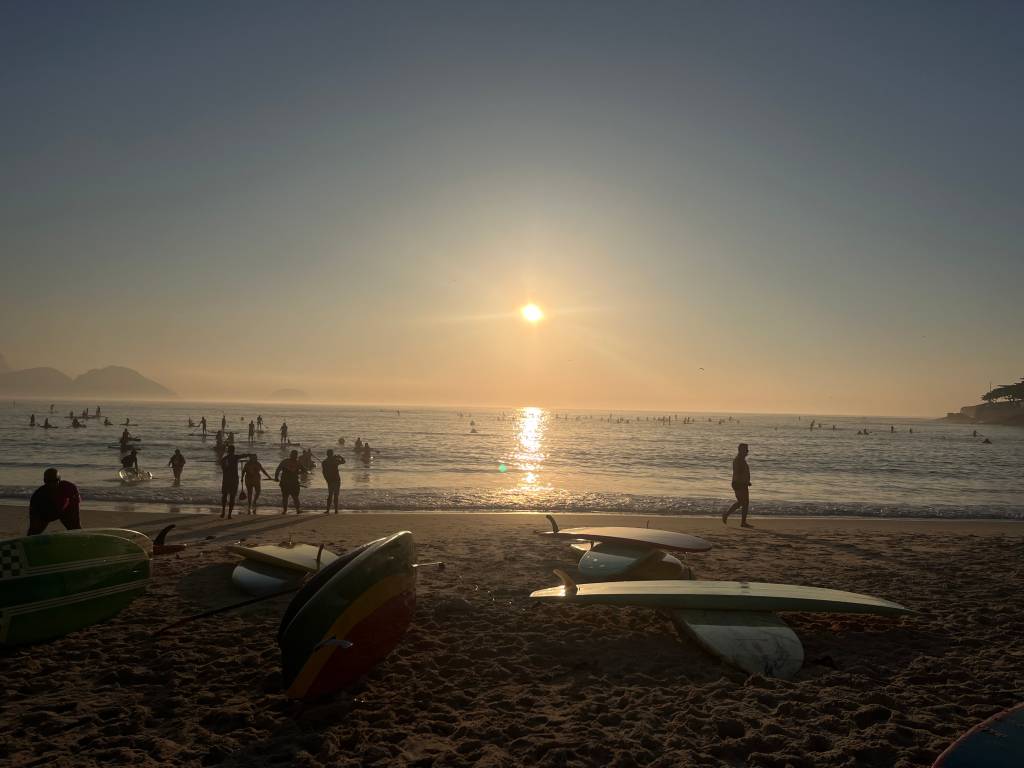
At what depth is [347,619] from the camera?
16.1 feet

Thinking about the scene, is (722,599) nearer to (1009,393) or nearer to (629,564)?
(629,564)

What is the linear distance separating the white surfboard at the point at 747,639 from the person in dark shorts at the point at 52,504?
27.8 ft

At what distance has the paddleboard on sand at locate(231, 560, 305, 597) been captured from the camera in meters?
7.66

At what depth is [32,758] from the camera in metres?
4.02

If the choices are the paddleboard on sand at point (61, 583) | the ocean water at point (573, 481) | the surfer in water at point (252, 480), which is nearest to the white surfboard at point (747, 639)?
the paddleboard on sand at point (61, 583)

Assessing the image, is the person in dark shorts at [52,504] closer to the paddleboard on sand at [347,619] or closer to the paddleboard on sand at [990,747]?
the paddleboard on sand at [347,619]

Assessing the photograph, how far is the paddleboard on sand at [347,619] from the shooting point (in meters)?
4.69

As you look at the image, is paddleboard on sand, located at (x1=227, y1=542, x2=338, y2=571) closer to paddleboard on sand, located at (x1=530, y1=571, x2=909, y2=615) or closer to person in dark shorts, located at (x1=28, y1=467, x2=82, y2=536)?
person in dark shorts, located at (x1=28, y1=467, x2=82, y2=536)

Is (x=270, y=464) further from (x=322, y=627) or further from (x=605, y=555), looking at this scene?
(x=322, y=627)

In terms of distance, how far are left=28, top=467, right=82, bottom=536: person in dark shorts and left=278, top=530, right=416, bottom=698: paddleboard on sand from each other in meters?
5.58

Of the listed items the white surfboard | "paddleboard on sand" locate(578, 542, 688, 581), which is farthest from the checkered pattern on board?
the white surfboard

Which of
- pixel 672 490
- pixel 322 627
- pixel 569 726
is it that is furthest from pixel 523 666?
pixel 672 490

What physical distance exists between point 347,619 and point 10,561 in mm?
3801

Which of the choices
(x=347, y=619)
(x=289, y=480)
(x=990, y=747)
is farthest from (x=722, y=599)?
(x=289, y=480)
